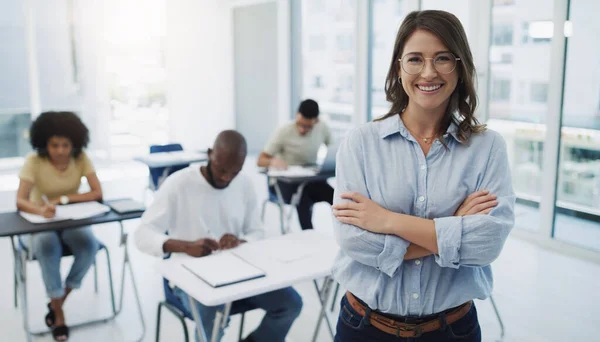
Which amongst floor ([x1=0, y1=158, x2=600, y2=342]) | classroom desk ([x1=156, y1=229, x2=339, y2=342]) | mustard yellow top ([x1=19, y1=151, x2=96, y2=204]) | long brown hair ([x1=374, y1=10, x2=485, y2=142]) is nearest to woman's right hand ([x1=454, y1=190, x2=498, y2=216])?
long brown hair ([x1=374, y1=10, x2=485, y2=142])

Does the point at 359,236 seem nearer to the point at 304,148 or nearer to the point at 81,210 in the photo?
the point at 81,210

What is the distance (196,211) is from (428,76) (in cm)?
170

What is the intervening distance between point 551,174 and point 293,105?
4.47 meters

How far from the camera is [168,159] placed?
532 cm

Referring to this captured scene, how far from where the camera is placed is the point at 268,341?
106 inches

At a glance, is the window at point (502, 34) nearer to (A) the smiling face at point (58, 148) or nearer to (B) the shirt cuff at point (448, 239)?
(A) the smiling face at point (58, 148)

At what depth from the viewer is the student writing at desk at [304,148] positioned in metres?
4.95

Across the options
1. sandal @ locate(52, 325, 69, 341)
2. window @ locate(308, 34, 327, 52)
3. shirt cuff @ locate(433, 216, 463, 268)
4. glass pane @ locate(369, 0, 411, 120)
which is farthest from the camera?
window @ locate(308, 34, 327, 52)

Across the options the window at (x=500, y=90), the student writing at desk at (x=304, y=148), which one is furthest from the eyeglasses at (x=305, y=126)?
the window at (x=500, y=90)

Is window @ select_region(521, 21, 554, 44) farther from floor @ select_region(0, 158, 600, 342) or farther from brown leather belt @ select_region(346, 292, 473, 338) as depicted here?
brown leather belt @ select_region(346, 292, 473, 338)

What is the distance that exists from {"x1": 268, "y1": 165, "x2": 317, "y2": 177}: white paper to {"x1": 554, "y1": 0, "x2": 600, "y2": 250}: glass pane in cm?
223

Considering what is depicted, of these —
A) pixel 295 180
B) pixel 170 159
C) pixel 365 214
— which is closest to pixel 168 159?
pixel 170 159

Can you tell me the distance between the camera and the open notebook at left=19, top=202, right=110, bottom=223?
3207 millimetres

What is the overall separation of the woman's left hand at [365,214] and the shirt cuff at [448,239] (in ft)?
0.40
